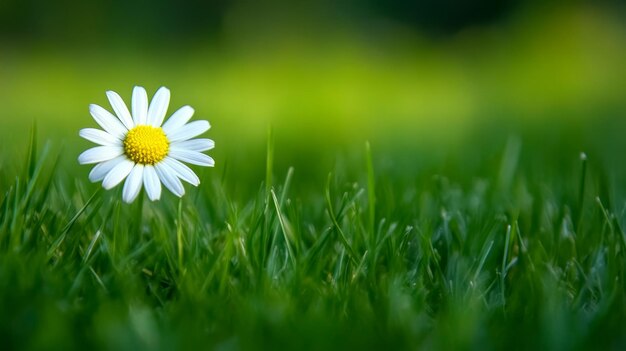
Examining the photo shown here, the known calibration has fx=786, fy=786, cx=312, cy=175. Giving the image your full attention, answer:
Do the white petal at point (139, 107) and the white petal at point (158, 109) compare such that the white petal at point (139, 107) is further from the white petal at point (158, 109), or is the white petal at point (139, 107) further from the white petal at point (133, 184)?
the white petal at point (133, 184)

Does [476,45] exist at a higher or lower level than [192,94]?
higher

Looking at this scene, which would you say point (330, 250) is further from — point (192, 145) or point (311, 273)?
point (192, 145)

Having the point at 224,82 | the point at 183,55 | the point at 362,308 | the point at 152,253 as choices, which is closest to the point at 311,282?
the point at 362,308

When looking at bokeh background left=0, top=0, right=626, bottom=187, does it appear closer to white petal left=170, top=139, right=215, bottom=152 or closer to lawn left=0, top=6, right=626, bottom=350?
lawn left=0, top=6, right=626, bottom=350

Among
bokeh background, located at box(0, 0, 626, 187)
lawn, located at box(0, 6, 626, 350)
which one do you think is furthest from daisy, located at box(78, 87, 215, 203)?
bokeh background, located at box(0, 0, 626, 187)

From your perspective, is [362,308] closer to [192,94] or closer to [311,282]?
[311,282]
